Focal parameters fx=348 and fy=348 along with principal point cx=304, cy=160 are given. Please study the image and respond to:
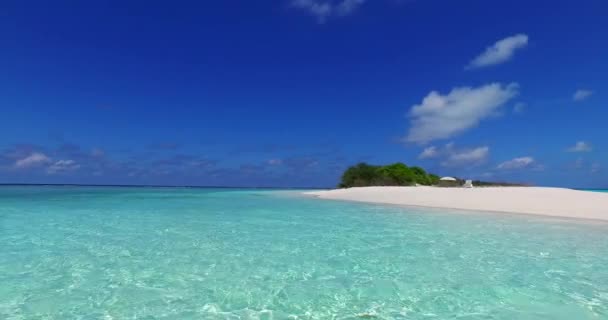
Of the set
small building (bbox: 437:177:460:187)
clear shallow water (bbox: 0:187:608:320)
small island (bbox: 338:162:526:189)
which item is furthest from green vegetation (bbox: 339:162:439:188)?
clear shallow water (bbox: 0:187:608:320)

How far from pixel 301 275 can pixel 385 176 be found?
52869mm

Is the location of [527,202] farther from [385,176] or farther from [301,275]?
[385,176]

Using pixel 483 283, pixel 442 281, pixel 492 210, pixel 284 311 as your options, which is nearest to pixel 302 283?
pixel 284 311

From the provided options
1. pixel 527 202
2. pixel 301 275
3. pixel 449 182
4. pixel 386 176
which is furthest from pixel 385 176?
pixel 301 275

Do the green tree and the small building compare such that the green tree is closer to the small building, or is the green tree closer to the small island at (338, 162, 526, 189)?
the small island at (338, 162, 526, 189)

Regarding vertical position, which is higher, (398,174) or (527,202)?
(398,174)

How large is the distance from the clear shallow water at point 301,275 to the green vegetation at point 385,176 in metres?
45.6

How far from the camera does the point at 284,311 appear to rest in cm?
484

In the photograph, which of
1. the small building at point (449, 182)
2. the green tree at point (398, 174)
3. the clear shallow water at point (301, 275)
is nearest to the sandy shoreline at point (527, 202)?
the clear shallow water at point (301, 275)

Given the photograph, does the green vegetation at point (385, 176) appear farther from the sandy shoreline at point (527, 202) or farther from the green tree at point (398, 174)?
the sandy shoreline at point (527, 202)

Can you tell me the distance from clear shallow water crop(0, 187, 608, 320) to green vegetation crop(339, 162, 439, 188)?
150 ft

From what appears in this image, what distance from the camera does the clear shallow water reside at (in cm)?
491

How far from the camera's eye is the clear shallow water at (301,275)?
193 inches

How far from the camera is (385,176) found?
189ft
